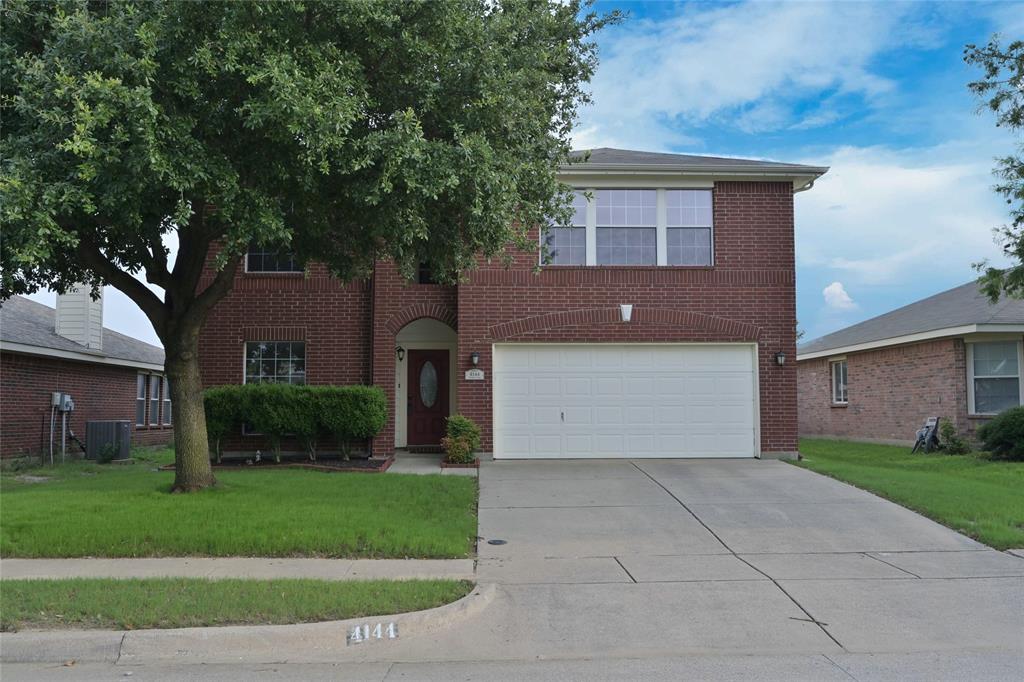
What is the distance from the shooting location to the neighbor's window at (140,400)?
81.3ft

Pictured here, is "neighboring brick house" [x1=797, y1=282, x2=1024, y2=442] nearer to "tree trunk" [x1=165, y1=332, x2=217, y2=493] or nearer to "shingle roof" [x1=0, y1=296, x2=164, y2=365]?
"tree trunk" [x1=165, y1=332, x2=217, y2=493]

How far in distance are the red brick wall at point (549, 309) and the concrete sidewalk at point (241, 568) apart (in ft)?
24.8

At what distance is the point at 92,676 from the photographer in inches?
227

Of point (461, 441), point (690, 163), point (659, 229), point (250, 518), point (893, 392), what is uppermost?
point (690, 163)

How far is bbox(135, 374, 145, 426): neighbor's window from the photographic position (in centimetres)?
2477

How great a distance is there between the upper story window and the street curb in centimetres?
2236

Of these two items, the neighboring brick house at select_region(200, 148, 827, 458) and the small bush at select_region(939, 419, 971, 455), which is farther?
the small bush at select_region(939, 419, 971, 455)

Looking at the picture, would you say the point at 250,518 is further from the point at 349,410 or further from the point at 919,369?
the point at 919,369

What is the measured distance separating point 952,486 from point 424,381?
33.5ft

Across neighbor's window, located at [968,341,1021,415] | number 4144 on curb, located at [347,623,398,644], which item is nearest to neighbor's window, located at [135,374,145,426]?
number 4144 on curb, located at [347,623,398,644]

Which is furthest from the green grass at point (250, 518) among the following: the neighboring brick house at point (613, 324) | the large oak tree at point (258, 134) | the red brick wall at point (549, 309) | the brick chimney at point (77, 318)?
the brick chimney at point (77, 318)

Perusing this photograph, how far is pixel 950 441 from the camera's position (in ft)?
62.0

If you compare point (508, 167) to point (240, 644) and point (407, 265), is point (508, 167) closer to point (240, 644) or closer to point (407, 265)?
point (407, 265)

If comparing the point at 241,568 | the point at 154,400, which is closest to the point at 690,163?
the point at 241,568
